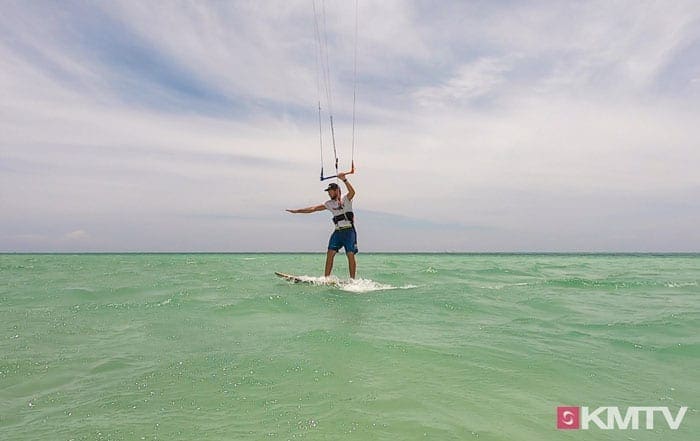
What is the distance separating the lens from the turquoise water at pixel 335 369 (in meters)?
3.42

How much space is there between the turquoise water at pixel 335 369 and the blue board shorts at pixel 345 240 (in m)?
4.00

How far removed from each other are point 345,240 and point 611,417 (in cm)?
994

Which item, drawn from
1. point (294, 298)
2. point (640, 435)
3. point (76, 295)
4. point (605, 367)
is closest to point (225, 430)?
point (640, 435)

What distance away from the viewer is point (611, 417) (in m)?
3.73

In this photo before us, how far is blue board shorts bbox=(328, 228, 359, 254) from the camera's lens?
13.2 meters

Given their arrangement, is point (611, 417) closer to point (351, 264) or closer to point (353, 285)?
point (353, 285)

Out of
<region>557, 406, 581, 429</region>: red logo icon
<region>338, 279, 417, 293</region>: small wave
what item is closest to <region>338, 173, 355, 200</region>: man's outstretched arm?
<region>338, 279, 417, 293</region>: small wave

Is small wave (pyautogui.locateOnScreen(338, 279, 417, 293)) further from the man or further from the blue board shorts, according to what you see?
the blue board shorts

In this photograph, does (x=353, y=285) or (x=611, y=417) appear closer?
(x=611, y=417)

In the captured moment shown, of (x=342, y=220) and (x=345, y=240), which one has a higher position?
(x=342, y=220)

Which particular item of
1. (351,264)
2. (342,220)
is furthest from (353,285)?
(342,220)

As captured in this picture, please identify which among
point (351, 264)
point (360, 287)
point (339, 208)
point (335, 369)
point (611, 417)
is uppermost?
point (339, 208)

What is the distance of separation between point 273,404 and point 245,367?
1128 millimetres

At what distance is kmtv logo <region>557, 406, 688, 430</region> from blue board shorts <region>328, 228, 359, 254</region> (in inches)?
374
